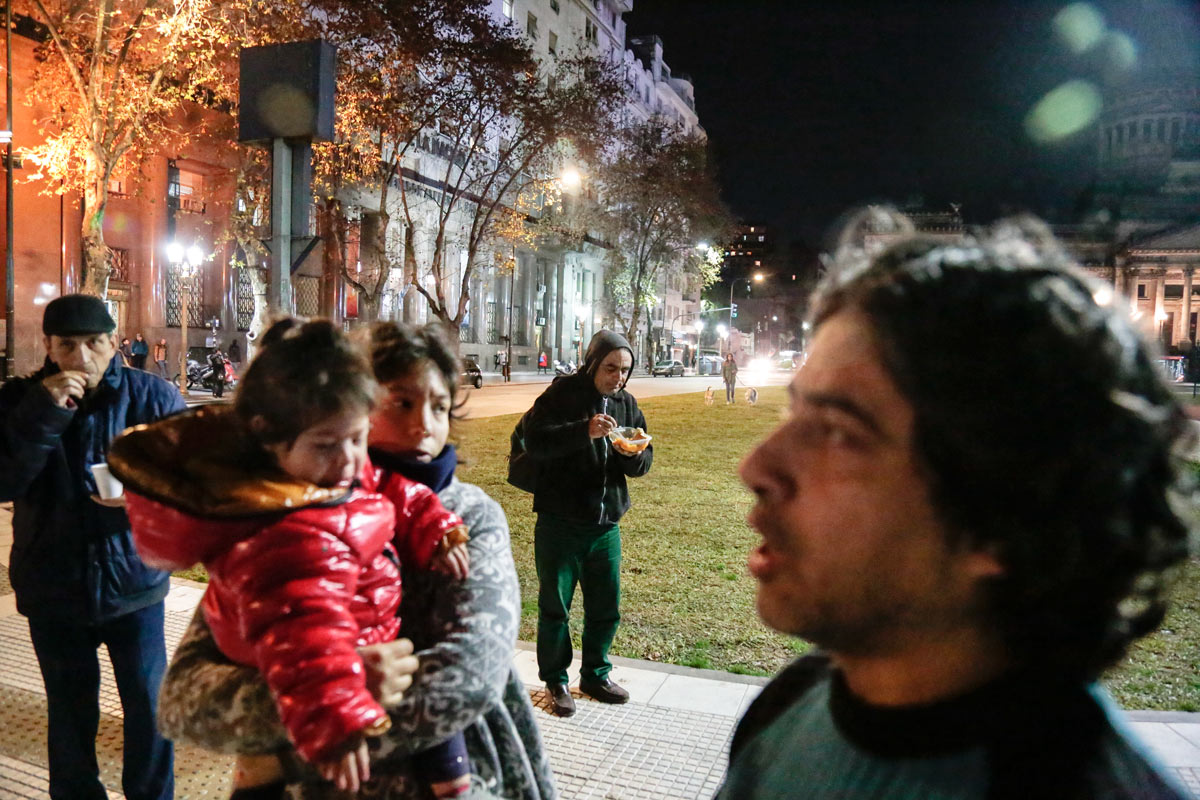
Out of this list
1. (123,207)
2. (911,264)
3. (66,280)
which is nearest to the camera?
(911,264)

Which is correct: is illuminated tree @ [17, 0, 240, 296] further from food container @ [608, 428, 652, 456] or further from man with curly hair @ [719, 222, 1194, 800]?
man with curly hair @ [719, 222, 1194, 800]

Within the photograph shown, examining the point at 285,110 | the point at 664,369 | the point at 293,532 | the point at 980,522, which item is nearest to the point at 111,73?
the point at 285,110

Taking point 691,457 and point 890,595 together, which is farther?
point 691,457

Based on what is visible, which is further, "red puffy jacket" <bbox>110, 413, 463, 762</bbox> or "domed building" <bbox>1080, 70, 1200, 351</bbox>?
"domed building" <bbox>1080, 70, 1200, 351</bbox>

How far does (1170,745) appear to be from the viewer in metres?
4.26

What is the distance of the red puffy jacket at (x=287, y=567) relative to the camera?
4.59ft

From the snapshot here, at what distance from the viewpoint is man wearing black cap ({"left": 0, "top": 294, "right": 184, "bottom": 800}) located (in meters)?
3.17

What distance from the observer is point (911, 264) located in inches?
38.1

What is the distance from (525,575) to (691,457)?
8402 millimetres

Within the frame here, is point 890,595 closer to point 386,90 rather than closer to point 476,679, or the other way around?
point 476,679

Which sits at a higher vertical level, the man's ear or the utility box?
the utility box

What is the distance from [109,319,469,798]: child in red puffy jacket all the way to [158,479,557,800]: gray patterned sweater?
50 millimetres

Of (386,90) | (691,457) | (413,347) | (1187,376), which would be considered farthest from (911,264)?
(1187,376)

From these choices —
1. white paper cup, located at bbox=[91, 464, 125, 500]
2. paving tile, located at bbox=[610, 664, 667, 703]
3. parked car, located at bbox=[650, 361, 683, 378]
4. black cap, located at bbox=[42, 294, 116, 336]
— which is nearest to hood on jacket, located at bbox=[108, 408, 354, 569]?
white paper cup, located at bbox=[91, 464, 125, 500]
